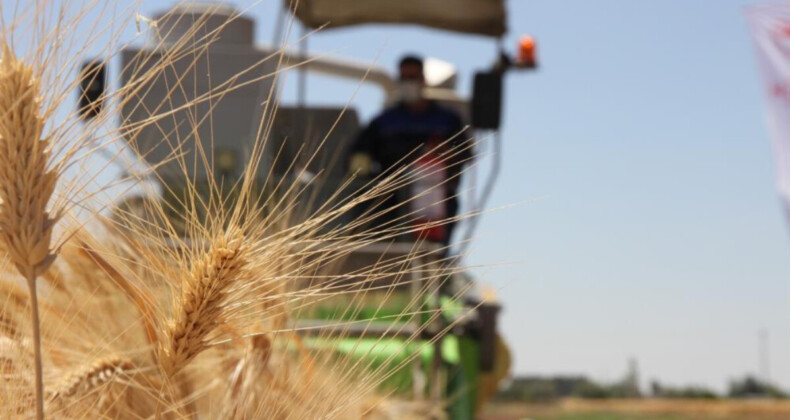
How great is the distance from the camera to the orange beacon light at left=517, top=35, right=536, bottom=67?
19.8ft

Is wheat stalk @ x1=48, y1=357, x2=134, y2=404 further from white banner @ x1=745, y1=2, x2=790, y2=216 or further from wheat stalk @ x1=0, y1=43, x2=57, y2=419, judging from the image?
white banner @ x1=745, y1=2, x2=790, y2=216

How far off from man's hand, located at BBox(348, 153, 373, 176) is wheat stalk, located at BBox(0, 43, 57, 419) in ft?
14.7

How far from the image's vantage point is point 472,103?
5.52 m

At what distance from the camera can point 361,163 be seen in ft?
19.0

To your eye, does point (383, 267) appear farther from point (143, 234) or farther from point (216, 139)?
point (216, 139)

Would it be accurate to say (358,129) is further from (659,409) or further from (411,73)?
(659,409)

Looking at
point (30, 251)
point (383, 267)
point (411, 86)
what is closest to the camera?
point (30, 251)

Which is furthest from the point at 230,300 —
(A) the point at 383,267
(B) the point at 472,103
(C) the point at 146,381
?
(B) the point at 472,103

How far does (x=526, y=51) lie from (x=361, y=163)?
3.52 ft

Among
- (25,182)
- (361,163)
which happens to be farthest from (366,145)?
(25,182)

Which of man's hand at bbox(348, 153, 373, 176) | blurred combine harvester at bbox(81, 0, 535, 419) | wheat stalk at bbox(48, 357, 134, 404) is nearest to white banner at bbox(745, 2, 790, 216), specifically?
blurred combine harvester at bbox(81, 0, 535, 419)

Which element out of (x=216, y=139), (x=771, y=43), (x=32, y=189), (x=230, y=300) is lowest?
(x=230, y=300)

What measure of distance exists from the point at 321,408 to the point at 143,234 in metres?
0.35

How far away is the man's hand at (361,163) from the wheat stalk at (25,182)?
4479mm
